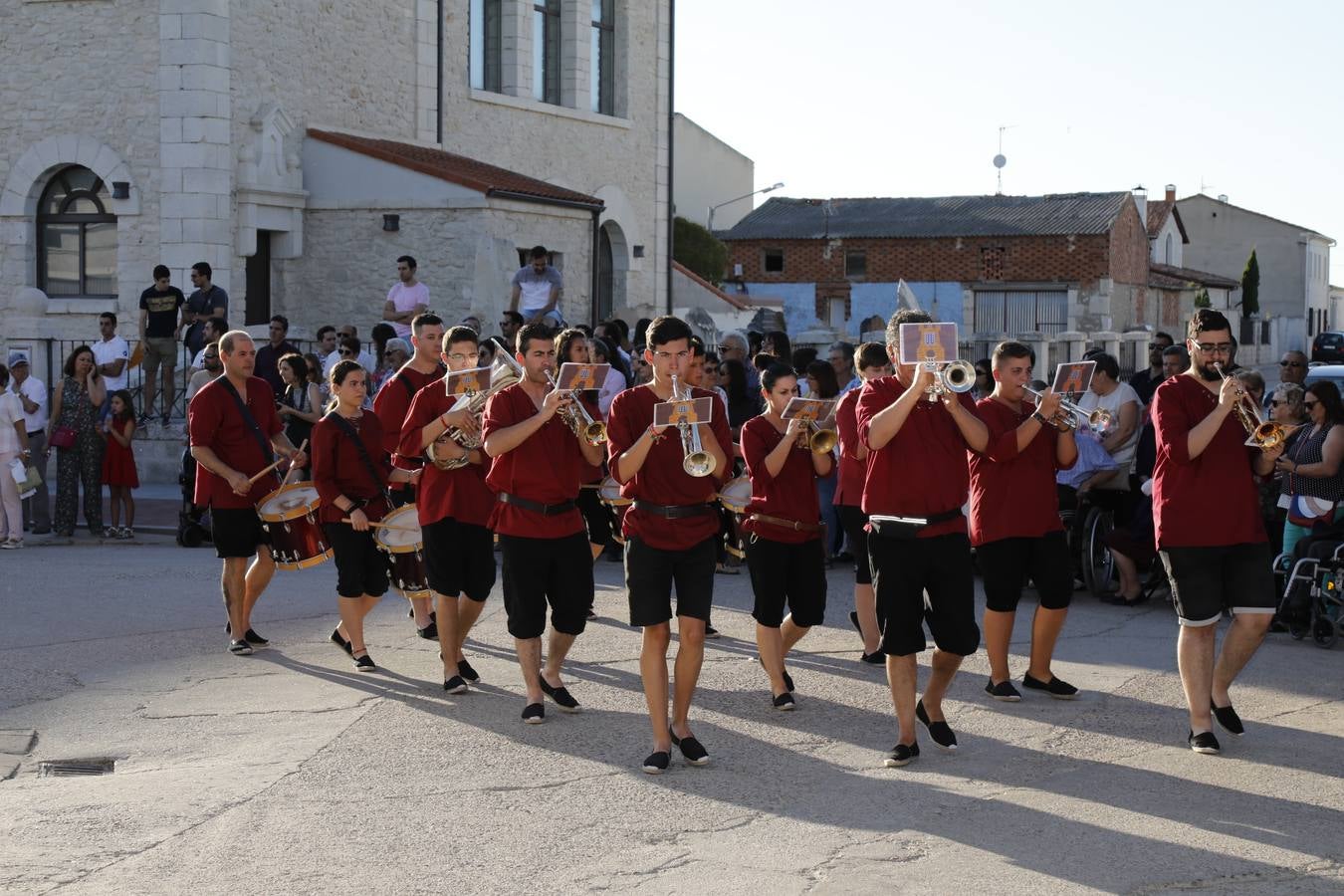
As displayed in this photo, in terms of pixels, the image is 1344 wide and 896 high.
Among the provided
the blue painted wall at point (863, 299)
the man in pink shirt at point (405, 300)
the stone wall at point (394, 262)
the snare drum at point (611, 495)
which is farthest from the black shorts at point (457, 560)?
the blue painted wall at point (863, 299)

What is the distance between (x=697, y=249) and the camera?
52031mm

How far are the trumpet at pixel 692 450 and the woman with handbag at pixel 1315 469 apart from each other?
506 cm

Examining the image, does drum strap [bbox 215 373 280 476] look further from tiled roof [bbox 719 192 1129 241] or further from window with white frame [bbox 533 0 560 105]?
tiled roof [bbox 719 192 1129 241]

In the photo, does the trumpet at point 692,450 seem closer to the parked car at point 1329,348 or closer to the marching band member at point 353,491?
the marching band member at point 353,491

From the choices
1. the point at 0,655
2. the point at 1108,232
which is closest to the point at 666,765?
the point at 0,655

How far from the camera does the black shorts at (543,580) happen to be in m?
7.73

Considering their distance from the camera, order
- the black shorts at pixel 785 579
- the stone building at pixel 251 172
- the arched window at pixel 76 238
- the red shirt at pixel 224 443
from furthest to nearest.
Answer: the arched window at pixel 76 238 < the stone building at pixel 251 172 < the red shirt at pixel 224 443 < the black shorts at pixel 785 579

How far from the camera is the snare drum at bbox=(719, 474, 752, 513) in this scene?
28.7 ft

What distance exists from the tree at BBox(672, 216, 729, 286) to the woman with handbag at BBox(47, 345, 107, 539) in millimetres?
35908

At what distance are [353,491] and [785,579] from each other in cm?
255

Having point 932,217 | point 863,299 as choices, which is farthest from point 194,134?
point 932,217

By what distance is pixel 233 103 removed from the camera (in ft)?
71.2

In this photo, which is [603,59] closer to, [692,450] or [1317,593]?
[1317,593]

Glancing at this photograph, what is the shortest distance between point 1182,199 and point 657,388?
85316 millimetres
